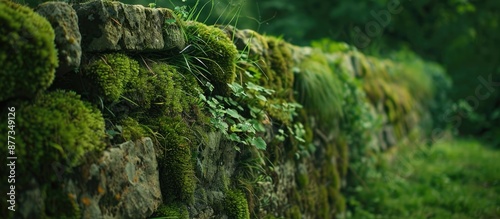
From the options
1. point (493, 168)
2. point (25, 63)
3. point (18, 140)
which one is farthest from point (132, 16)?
point (493, 168)

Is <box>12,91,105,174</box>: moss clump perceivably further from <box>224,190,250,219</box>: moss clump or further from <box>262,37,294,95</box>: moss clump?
<box>262,37,294,95</box>: moss clump

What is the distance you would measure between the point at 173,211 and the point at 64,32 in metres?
0.87

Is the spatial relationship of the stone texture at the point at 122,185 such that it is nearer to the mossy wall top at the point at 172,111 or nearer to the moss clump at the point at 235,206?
the mossy wall top at the point at 172,111

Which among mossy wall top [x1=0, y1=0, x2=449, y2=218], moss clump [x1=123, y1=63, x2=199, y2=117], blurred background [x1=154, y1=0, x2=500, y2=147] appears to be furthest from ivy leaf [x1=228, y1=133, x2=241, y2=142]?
blurred background [x1=154, y1=0, x2=500, y2=147]

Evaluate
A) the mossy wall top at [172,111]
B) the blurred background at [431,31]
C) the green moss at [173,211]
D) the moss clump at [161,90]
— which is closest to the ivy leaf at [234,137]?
the mossy wall top at [172,111]

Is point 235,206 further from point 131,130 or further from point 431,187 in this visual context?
point 431,187

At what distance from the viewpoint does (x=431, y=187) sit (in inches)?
215

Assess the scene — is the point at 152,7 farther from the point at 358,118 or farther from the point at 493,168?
the point at 493,168

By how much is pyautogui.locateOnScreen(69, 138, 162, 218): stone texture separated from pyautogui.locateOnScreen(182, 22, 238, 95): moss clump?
25.3 inches

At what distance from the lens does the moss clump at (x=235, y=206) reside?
2437mm

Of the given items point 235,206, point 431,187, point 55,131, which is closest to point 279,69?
point 235,206

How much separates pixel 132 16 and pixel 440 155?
6.37 m

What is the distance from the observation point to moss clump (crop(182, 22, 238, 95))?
253cm

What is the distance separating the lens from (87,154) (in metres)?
1.76
